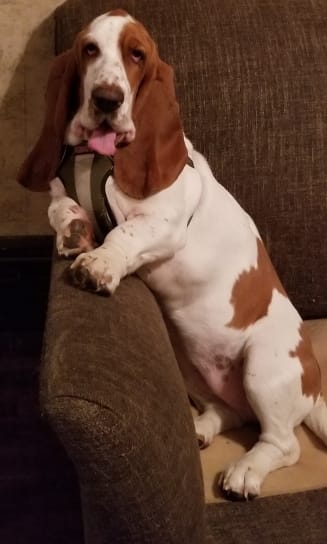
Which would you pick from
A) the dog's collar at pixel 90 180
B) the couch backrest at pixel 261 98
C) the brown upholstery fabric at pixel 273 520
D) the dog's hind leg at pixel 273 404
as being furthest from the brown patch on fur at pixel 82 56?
the brown upholstery fabric at pixel 273 520

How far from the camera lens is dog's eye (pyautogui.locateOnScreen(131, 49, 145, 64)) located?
1.37 meters

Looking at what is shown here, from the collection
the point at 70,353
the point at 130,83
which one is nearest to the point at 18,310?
the point at 130,83

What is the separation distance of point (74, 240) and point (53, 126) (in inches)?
8.9

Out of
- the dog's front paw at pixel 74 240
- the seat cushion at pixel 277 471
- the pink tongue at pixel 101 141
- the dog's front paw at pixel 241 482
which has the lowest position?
the seat cushion at pixel 277 471

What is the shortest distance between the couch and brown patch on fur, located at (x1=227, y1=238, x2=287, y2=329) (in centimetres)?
23

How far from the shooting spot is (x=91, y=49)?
53.3 inches

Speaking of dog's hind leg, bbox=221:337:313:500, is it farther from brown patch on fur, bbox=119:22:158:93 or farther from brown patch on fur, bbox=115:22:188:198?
brown patch on fur, bbox=119:22:158:93

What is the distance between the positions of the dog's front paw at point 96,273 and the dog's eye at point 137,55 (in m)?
0.37

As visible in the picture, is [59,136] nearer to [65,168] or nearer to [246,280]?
[65,168]

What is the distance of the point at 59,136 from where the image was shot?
1.42m

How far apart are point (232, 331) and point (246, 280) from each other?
111 mm

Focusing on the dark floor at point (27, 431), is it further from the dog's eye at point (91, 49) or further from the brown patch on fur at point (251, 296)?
the dog's eye at point (91, 49)

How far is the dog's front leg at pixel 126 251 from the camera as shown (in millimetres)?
1243

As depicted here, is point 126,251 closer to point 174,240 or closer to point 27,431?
point 174,240
